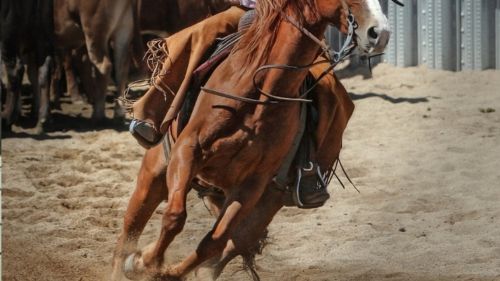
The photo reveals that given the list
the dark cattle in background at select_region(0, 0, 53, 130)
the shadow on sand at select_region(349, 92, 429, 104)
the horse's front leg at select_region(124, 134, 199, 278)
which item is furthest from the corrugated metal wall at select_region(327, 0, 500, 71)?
the horse's front leg at select_region(124, 134, 199, 278)

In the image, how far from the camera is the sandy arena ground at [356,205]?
23.2 ft

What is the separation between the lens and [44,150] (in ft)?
34.1

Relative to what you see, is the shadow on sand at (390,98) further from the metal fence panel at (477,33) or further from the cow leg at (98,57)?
the cow leg at (98,57)

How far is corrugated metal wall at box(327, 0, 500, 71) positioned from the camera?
11812mm

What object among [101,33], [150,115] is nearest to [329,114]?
[150,115]

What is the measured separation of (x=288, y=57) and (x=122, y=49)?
6545mm

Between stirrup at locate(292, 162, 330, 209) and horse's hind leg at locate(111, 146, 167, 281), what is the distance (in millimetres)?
698

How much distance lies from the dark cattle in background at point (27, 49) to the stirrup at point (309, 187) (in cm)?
573

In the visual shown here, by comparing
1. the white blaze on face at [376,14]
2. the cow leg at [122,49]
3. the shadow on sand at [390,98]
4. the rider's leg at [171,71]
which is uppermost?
the white blaze on face at [376,14]

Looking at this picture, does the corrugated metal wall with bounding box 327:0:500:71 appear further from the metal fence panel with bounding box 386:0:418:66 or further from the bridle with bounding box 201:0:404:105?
the bridle with bounding box 201:0:404:105

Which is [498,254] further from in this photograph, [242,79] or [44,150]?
[44,150]

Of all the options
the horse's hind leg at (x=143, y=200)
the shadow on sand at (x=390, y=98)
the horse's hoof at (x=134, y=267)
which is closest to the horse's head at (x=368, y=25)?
the horse's hind leg at (x=143, y=200)

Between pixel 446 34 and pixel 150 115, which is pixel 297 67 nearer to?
pixel 150 115

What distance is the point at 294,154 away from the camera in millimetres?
6074
